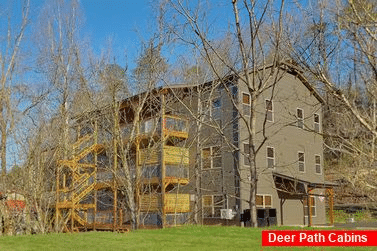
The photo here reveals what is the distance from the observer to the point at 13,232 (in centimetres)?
1934

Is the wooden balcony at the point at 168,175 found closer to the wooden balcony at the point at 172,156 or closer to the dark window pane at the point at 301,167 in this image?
the wooden balcony at the point at 172,156

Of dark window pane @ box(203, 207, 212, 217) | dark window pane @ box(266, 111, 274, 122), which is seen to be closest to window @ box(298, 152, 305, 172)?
dark window pane @ box(266, 111, 274, 122)

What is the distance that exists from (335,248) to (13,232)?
14.1 metres

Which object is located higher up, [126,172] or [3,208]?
[126,172]

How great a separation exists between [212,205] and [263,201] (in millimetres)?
3226

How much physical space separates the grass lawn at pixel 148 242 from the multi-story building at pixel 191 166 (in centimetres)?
1095

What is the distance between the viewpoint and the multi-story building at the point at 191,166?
26.3 metres

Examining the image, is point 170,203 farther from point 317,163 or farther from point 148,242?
point 148,242

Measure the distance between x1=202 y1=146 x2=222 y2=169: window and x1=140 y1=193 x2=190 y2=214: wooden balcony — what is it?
2.76m

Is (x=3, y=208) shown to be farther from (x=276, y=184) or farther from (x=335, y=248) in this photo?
(x=276, y=184)

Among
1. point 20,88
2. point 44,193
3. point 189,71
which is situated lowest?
point 44,193

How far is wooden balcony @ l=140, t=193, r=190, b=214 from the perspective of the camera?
2648 centimetres

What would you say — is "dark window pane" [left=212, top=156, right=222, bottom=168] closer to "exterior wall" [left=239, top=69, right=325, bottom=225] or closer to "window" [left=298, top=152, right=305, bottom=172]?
"exterior wall" [left=239, top=69, right=325, bottom=225]

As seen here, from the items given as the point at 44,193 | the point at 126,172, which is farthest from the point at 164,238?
the point at 44,193
